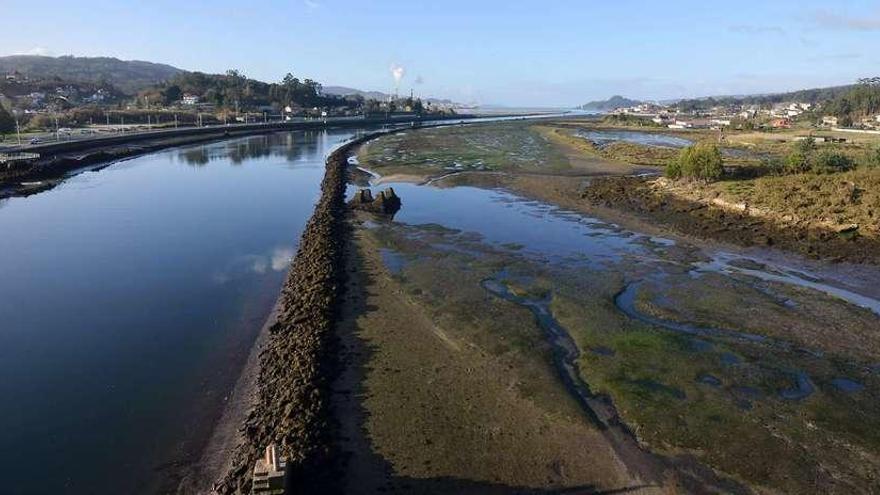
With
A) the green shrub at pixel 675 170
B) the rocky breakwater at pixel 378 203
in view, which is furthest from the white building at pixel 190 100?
the green shrub at pixel 675 170

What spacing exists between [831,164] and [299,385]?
124ft

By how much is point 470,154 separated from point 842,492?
5568cm

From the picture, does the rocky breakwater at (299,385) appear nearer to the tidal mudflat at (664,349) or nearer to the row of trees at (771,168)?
the tidal mudflat at (664,349)

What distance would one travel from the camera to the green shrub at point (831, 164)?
36.3 meters

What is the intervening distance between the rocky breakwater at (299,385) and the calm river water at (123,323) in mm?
849

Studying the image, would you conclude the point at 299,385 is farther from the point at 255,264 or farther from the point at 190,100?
the point at 190,100

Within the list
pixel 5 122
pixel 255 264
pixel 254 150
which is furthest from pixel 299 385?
pixel 5 122

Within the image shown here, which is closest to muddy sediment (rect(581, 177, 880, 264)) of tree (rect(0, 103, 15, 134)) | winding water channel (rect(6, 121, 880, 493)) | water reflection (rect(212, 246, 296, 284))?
winding water channel (rect(6, 121, 880, 493))

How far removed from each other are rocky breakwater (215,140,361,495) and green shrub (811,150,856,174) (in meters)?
31.4

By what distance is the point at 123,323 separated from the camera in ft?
51.4

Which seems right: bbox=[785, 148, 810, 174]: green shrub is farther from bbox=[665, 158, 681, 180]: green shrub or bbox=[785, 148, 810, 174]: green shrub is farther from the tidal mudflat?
the tidal mudflat

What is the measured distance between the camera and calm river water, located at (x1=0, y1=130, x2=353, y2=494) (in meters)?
10.1

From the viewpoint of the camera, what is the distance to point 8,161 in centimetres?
4303

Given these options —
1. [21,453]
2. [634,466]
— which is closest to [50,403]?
[21,453]
